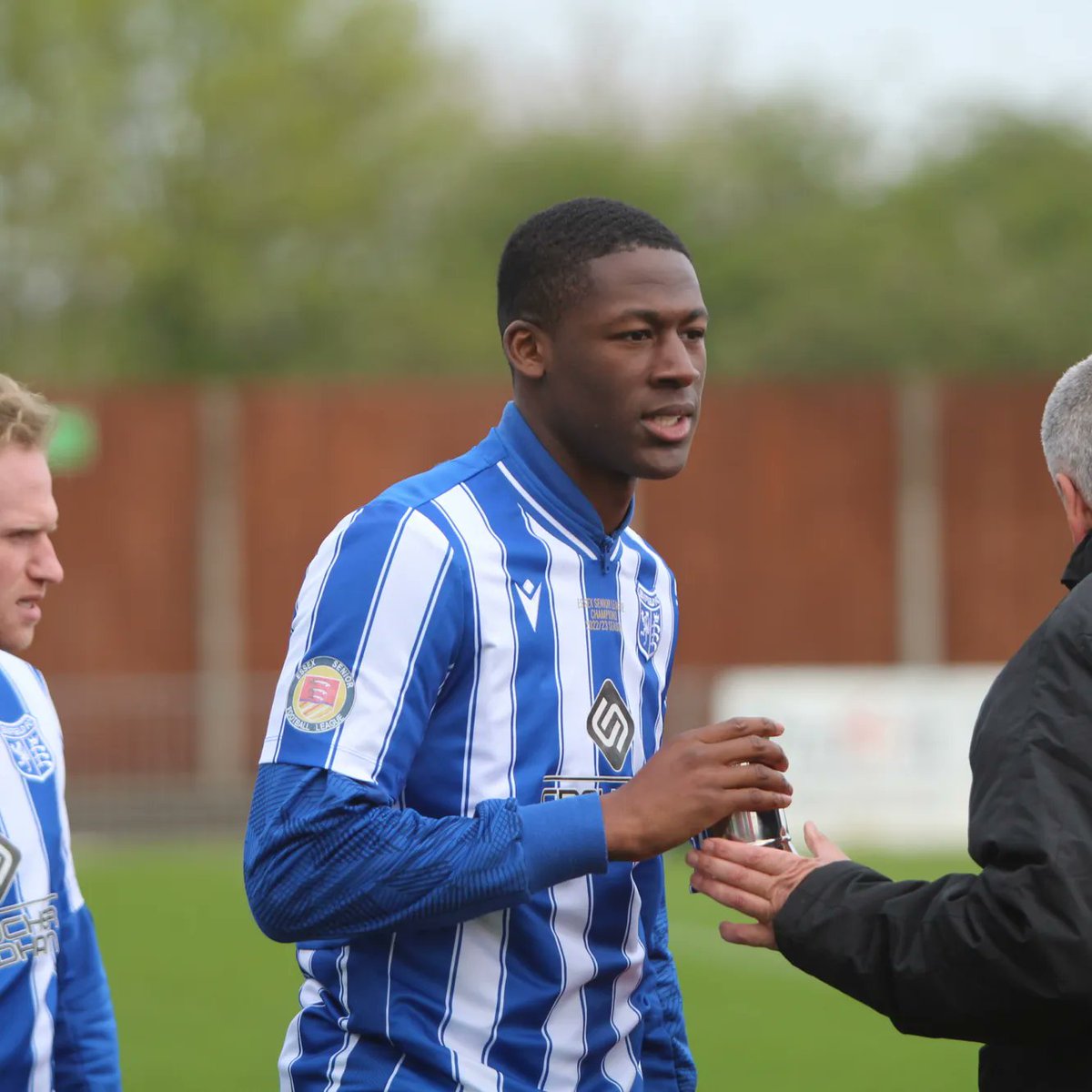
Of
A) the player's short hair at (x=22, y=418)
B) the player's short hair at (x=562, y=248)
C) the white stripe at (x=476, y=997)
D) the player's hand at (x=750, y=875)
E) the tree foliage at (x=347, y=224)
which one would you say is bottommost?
the white stripe at (x=476, y=997)

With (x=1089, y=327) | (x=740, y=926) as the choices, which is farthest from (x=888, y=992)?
(x=1089, y=327)

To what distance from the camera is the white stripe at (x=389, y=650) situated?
284 centimetres

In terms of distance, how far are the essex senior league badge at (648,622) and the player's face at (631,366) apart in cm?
27

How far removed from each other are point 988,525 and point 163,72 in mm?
18903

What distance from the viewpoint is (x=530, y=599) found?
3.09 metres

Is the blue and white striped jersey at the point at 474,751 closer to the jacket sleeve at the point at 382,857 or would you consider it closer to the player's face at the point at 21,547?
the jacket sleeve at the point at 382,857

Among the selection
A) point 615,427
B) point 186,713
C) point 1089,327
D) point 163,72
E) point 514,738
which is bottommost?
point 186,713

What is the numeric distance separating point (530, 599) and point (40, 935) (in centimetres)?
107

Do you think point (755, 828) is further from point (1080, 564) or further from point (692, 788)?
point (1080, 564)

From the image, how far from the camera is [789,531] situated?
1927cm

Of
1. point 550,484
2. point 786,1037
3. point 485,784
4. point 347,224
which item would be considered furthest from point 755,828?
point 347,224

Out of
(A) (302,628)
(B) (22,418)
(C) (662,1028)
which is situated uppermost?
(B) (22,418)

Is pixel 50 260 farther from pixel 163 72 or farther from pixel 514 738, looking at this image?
pixel 514 738

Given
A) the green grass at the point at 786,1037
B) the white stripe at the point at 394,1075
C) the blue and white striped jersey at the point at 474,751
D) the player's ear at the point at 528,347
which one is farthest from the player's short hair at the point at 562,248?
the green grass at the point at 786,1037
